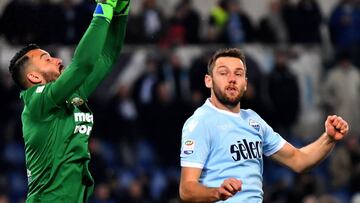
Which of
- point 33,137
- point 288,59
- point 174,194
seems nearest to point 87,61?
point 33,137

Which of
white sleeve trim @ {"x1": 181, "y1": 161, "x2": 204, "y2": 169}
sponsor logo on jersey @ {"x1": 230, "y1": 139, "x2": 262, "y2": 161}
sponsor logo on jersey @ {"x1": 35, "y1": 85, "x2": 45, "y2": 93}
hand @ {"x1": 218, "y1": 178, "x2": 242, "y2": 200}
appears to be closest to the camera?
hand @ {"x1": 218, "y1": 178, "x2": 242, "y2": 200}

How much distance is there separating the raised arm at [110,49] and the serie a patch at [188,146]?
87 cm

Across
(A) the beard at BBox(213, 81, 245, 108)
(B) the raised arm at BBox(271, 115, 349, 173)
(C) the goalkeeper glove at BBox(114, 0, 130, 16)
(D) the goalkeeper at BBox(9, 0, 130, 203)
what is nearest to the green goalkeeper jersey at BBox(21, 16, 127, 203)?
(D) the goalkeeper at BBox(9, 0, 130, 203)

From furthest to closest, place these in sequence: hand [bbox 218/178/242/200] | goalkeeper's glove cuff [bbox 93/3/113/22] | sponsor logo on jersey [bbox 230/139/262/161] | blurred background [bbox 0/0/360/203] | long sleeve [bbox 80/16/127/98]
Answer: blurred background [bbox 0/0/360/203]
long sleeve [bbox 80/16/127/98]
sponsor logo on jersey [bbox 230/139/262/161]
goalkeeper's glove cuff [bbox 93/3/113/22]
hand [bbox 218/178/242/200]

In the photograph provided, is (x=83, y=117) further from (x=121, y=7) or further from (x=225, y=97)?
(x=225, y=97)

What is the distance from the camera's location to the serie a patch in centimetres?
727

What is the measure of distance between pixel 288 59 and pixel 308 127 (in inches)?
49.2

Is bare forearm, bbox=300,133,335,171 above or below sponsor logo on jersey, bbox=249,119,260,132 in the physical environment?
below

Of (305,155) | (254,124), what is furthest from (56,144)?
(305,155)

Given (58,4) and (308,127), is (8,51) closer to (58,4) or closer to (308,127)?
(58,4)

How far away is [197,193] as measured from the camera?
279 inches

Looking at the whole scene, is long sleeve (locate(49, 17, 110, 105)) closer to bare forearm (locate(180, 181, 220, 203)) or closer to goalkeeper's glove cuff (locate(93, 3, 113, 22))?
goalkeeper's glove cuff (locate(93, 3, 113, 22))

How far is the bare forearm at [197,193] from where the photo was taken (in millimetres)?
6984

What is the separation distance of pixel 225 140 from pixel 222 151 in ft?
0.27
